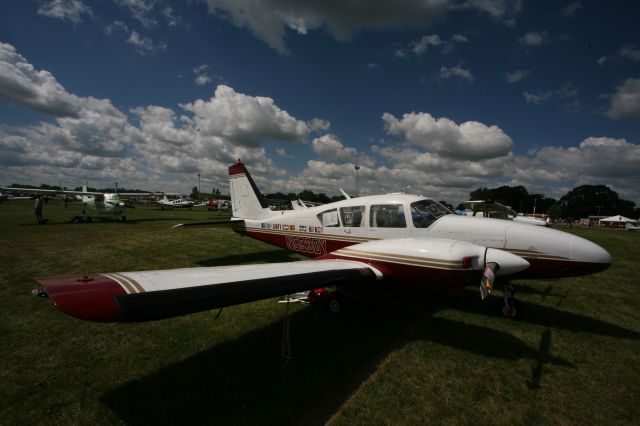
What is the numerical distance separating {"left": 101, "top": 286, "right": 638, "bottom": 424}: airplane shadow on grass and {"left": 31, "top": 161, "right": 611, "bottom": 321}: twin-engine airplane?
0.77 metres

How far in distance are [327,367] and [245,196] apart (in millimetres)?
7899

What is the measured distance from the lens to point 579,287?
8.14 meters

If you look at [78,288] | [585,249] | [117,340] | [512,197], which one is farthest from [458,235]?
[512,197]

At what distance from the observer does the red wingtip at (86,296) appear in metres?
2.01

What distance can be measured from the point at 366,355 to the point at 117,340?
A: 405 centimetres

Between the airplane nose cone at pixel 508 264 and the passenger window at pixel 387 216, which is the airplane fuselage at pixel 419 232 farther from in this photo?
the airplane nose cone at pixel 508 264

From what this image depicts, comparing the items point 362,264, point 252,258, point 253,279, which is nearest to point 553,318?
point 362,264

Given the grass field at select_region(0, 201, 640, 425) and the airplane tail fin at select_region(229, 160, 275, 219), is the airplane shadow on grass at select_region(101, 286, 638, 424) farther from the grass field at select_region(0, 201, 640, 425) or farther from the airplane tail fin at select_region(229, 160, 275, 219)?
the airplane tail fin at select_region(229, 160, 275, 219)

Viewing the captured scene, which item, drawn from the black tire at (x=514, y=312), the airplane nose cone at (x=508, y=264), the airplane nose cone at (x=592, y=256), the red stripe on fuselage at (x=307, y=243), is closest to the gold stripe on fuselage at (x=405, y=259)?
the airplane nose cone at (x=508, y=264)

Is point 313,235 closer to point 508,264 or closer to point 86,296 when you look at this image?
point 508,264

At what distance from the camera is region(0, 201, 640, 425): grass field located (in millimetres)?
2992

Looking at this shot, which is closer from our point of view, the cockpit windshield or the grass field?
the grass field

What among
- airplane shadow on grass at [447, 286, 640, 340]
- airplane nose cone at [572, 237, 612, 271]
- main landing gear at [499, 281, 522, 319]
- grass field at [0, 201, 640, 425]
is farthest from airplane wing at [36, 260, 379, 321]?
airplane nose cone at [572, 237, 612, 271]

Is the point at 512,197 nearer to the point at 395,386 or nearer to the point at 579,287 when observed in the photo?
the point at 579,287
